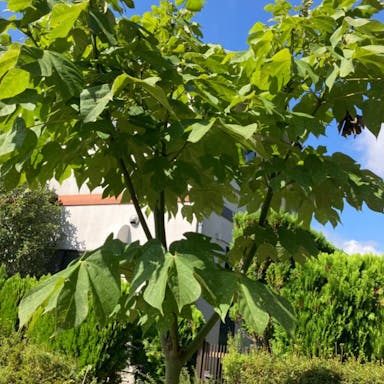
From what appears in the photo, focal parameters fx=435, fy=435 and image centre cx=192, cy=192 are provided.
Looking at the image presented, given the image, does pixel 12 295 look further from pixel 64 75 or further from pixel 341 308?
pixel 64 75

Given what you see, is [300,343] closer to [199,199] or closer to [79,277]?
[199,199]

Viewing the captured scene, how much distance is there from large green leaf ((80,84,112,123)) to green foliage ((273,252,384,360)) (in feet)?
16.7

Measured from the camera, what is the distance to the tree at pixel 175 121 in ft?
4.25

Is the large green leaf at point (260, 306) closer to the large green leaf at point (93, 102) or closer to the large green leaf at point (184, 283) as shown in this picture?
the large green leaf at point (184, 283)

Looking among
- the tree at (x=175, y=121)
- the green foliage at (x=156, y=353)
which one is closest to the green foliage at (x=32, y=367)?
the green foliage at (x=156, y=353)

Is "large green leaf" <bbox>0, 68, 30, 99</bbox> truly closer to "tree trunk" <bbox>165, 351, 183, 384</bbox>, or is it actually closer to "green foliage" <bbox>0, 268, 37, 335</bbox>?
"tree trunk" <bbox>165, 351, 183, 384</bbox>

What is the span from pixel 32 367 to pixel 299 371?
272 cm

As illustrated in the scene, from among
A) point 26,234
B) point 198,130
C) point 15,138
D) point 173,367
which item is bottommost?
point 173,367

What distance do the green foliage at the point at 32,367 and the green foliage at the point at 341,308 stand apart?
2998 mm

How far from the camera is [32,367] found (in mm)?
4387

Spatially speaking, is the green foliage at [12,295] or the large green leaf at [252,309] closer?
the large green leaf at [252,309]

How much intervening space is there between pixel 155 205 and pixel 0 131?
2.39 ft

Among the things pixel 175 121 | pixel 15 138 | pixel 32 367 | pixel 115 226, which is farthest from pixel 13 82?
pixel 115 226

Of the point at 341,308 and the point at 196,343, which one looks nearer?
the point at 196,343
